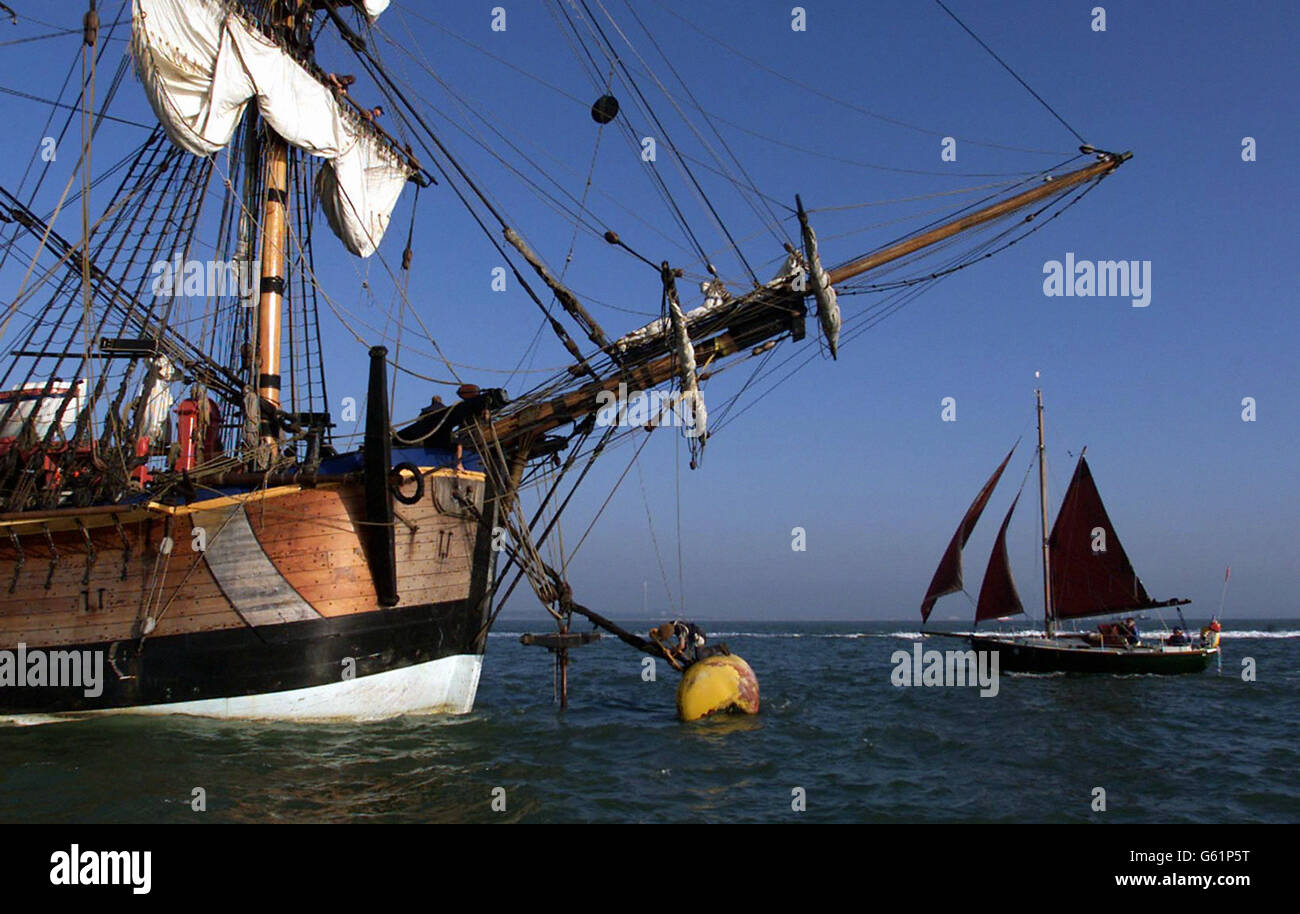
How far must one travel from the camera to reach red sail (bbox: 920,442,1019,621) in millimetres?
35125

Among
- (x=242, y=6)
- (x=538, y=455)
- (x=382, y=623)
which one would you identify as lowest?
(x=382, y=623)

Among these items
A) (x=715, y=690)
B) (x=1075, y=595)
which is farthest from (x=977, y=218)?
(x=1075, y=595)

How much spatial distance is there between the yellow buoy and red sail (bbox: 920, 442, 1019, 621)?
66.2 feet

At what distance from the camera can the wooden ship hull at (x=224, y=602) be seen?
14352 mm

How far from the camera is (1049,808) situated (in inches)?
411

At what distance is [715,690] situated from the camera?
54.6 feet

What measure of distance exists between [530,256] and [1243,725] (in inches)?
661

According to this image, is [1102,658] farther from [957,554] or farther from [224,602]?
[224,602]

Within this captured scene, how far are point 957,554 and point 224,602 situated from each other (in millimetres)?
27952

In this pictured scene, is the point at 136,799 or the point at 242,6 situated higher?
the point at 242,6

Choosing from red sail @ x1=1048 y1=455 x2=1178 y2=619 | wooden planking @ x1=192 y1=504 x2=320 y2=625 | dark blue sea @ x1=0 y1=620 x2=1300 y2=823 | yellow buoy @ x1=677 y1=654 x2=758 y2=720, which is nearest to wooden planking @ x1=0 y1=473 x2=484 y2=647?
wooden planking @ x1=192 y1=504 x2=320 y2=625

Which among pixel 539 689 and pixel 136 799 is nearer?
pixel 136 799
